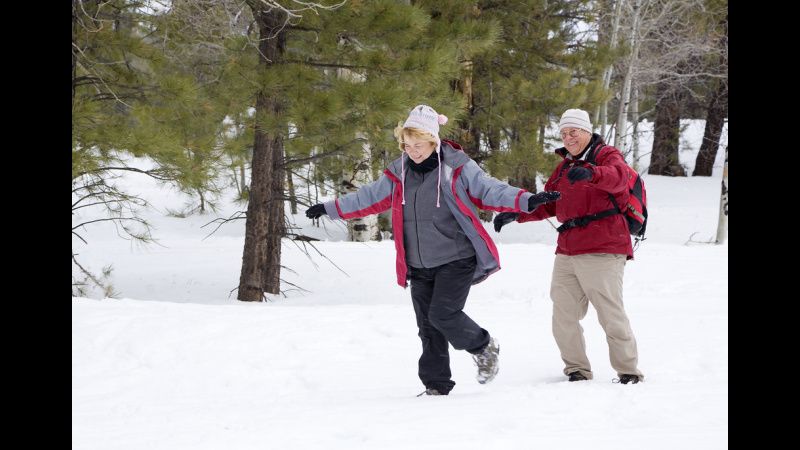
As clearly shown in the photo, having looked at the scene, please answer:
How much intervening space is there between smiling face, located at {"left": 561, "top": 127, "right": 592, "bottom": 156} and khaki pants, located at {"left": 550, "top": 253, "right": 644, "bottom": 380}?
659 mm

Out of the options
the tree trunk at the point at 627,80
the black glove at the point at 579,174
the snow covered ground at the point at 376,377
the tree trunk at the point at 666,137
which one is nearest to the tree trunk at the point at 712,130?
the tree trunk at the point at 666,137

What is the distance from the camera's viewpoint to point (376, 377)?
5184 millimetres

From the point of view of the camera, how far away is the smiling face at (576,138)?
4561 mm

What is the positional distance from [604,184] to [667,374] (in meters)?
1.71

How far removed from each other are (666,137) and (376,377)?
21.8 meters

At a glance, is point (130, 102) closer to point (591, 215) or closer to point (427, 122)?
point (427, 122)

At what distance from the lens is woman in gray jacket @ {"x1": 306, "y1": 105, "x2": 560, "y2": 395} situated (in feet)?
13.4

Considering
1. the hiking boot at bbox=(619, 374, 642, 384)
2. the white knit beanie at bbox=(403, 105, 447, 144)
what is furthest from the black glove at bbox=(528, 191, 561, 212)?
the hiking boot at bbox=(619, 374, 642, 384)

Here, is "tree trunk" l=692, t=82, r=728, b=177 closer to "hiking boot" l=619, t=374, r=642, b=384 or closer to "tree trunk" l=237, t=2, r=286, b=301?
"tree trunk" l=237, t=2, r=286, b=301

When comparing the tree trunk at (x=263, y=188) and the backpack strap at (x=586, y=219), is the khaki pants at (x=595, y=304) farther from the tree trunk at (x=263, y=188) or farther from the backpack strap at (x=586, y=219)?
the tree trunk at (x=263, y=188)

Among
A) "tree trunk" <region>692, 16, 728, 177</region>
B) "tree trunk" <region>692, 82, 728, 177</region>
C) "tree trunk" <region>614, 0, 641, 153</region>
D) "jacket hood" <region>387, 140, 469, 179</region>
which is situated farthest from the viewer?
"tree trunk" <region>692, 82, 728, 177</region>
